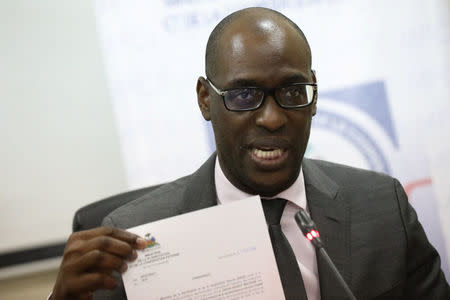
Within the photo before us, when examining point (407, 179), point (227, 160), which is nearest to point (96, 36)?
point (227, 160)

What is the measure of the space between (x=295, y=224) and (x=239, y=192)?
A: 7.4 inches

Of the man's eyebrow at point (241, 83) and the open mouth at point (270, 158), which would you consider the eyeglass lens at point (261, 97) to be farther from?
the open mouth at point (270, 158)

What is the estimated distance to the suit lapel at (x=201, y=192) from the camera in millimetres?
1488

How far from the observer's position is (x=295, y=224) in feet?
4.64

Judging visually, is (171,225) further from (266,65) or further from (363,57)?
(363,57)

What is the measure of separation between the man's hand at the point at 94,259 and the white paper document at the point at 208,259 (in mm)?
26

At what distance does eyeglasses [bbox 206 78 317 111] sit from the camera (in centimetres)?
133

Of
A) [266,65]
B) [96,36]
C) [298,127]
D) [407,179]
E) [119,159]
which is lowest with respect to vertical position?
[407,179]

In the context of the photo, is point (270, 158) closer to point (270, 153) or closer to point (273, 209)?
point (270, 153)

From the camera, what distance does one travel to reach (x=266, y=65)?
1.33 meters

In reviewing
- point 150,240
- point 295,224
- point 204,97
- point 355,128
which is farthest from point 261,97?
point 355,128

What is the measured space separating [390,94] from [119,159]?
1.50 meters

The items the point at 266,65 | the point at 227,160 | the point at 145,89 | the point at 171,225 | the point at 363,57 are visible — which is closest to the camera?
the point at 171,225

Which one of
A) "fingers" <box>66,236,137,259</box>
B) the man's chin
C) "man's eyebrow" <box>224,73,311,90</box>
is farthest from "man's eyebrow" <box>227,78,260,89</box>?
"fingers" <box>66,236,137,259</box>
